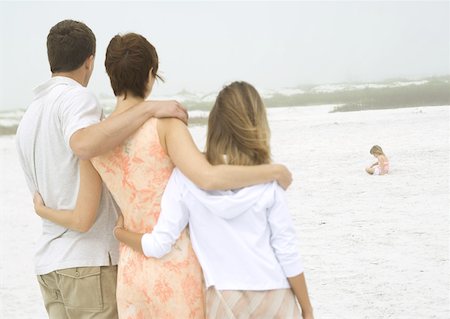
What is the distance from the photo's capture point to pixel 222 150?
1748 millimetres

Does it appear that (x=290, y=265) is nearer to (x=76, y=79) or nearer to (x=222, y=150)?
(x=222, y=150)

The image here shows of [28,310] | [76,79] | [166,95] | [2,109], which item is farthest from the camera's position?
[166,95]

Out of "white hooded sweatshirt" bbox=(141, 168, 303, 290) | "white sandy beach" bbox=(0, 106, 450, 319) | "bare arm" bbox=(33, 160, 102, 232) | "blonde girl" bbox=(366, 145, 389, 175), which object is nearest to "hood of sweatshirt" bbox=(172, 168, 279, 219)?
"white hooded sweatshirt" bbox=(141, 168, 303, 290)

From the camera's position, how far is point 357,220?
930 centimetres

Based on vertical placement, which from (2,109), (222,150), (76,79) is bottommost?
(2,109)

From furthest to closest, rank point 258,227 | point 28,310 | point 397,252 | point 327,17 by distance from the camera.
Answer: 1. point 327,17
2. point 397,252
3. point 28,310
4. point 258,227

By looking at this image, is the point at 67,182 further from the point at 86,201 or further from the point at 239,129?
the point at 239,129

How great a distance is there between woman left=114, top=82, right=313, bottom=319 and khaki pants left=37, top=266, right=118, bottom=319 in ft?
0.80

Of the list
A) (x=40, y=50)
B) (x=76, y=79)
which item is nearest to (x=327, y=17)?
(x=40, y=50)

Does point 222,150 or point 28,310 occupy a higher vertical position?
point 222,150

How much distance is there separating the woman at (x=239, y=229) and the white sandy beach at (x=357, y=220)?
12.6 feet

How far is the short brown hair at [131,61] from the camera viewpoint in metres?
1.75

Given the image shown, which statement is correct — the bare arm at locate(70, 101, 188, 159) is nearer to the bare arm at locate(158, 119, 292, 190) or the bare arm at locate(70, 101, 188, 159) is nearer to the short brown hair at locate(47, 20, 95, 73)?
the bare arm at locate(158, 119, 292, 190)

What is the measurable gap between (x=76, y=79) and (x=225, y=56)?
32616 mm
